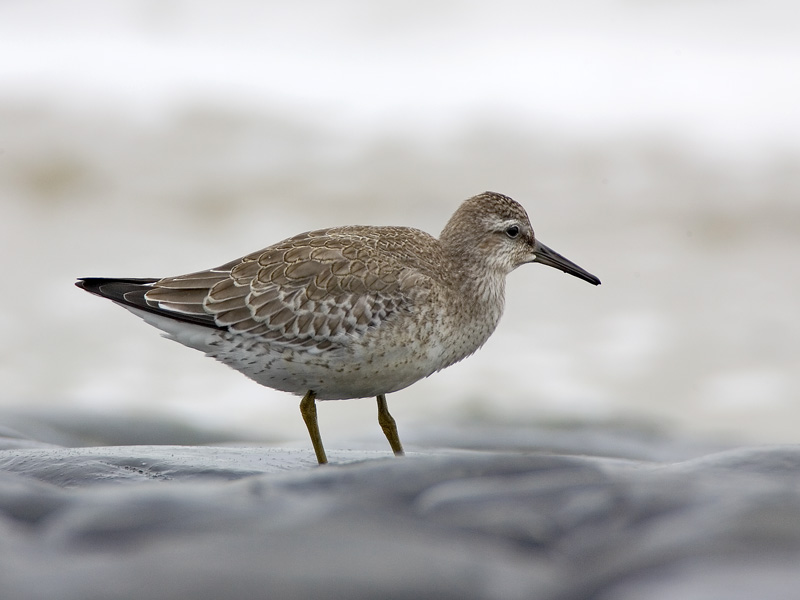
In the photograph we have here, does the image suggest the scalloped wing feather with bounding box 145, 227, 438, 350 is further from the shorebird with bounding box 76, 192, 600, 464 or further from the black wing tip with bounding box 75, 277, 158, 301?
the black wing tip with bounding box 75, 277, 158, 301

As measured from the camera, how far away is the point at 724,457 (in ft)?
18.1

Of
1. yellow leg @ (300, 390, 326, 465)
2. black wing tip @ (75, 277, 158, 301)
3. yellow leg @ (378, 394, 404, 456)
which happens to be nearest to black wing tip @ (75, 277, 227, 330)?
black wing tip @ (75, 277, 158, 301)

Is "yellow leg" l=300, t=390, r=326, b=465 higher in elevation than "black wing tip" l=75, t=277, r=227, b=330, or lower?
lower

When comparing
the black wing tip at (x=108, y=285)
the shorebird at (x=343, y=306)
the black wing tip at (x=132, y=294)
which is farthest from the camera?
the black wing tip at (x=108, y=285)

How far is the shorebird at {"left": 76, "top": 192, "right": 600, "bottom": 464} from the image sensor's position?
6395 millimetres

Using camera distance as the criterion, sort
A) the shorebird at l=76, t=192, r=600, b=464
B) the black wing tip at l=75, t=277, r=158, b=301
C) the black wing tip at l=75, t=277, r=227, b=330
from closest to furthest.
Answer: the shorebird at l=76, t=192, r=600, b=464 → the black wing tip at l=75, t=277, r=227, b=330 → the black wing tip at l=75, t=277, r=158, b=301

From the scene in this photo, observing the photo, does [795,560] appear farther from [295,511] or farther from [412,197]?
[412,197]

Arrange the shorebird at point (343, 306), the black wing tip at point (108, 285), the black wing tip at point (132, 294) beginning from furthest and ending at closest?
the black wing tip at point (108, 285), the black wing tip at point (132, 294), the shorebird at point (343, 306)

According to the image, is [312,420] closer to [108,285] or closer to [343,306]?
[343,306]

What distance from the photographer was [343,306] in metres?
6.46

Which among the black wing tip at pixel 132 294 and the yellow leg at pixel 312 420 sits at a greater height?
the black wing tip at pixel 132 294

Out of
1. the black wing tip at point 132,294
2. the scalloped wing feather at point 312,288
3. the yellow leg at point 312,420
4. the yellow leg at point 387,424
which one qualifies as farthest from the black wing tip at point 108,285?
the yellow leg at point 387,424

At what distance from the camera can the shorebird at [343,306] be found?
639 cm

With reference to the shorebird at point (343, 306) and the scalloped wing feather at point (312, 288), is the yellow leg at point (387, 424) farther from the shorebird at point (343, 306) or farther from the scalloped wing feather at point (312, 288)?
the scalloped wing feather at point (312, 288)
